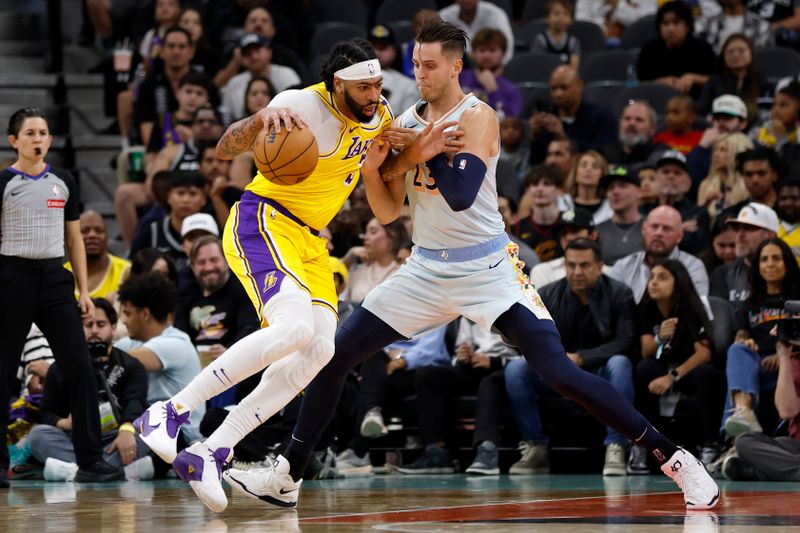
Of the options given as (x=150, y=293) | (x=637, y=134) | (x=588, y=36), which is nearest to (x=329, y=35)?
(x=588, y=36)

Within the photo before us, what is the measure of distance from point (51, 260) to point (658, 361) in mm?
4217

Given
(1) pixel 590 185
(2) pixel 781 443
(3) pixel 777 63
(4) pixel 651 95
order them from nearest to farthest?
(2) pixel 781 443, (1) pixel 590 185, (4) pixel 651 95, (3) pixel 777 63

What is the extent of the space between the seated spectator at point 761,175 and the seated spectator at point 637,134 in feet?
4.88

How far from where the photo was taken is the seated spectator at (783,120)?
11758 mm

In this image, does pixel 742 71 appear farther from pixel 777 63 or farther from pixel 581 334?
pixel 581 334

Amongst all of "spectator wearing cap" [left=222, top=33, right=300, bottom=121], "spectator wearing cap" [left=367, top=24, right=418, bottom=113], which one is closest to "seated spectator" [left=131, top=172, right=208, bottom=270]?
"spectator wearing cap" [left=222, top=33, right=300, bottom=121]

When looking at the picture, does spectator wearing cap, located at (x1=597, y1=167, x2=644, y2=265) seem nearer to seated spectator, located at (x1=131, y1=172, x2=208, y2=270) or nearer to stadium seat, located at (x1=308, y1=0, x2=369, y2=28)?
seated spectator, located at (x1=131, y1=172, x2=208, y2=270)

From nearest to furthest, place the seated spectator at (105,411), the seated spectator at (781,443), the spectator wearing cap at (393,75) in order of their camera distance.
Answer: the seated spectator at (781,443) < the seated spectator at (105,411) < the spectator wearing cap at (393,75)

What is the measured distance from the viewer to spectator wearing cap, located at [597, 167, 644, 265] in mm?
10852

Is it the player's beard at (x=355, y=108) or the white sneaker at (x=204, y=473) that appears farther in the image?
the player's beard at (x=355, y=108)

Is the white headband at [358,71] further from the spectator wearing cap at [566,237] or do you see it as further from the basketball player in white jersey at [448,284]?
the spectator wearing cap at [566,237]

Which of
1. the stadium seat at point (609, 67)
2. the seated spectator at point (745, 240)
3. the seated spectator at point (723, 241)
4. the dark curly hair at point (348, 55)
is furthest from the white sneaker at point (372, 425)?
the stadium seat at point (609, 67)

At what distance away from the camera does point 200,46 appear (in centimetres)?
1446

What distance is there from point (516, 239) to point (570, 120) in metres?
2.21
